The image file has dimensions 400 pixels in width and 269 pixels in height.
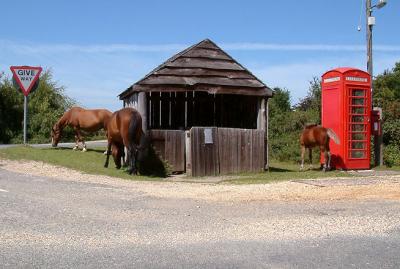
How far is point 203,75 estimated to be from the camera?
16.9m

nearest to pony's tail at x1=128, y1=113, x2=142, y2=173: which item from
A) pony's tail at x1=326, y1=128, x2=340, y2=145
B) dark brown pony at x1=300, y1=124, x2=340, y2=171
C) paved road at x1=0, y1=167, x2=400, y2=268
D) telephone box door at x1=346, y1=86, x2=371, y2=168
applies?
paved road at x1=0, y1=167, x2=400, y2=268

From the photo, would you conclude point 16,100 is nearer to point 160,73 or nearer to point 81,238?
point 160,73

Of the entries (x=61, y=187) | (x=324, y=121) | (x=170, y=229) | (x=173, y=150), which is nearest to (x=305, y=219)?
(x=170, y=229)

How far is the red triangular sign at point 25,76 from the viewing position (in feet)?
67.7

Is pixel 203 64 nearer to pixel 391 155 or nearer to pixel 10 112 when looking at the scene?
pixel 391 155

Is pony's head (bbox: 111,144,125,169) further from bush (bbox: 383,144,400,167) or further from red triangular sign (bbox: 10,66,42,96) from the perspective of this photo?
bush (bbox: 383,144,400,167)

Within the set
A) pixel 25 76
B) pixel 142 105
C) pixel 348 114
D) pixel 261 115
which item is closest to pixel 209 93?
pixel 261 115

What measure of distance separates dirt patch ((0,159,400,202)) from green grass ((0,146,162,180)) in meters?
0.83

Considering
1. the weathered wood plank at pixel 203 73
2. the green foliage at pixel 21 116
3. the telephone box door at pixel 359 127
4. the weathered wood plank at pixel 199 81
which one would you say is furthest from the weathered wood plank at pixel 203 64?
the green foliage at pixel 21 116

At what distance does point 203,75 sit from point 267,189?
631 centimetres

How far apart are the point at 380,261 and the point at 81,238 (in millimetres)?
3516

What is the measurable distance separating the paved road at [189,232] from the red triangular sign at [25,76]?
11.2 meters

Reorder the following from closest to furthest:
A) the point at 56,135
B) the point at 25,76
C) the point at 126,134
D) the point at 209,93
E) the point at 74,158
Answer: the point at 126,134 → the point at 209,93 → the point at 74,158 → the point at 25,76 → the point at 56,135

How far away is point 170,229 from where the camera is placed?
7238mm
